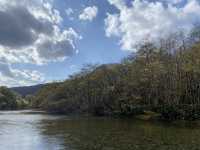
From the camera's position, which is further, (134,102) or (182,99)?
(134,102)

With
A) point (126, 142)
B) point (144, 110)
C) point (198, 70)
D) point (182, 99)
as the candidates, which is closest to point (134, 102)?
point (144, 110)

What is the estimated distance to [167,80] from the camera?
86.3 metres


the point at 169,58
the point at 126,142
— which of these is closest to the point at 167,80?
the point at 169,58

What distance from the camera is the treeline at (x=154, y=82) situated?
7775 cm

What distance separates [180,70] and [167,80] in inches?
215

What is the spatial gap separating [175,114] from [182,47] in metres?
16.3

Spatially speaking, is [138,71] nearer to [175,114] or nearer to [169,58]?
[169,58]

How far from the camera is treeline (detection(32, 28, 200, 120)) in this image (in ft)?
255

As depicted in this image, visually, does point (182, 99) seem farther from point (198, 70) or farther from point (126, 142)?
point (126, 142)

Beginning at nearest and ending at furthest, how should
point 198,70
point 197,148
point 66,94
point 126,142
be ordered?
point 197,148, point 126,142, point 198,70, point 66,94

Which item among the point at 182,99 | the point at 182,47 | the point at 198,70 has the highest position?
the point at 182,47

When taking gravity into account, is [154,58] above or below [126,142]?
above

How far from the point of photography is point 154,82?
89.0 m

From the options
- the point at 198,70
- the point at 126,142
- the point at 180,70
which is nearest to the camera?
the point at 126,142
